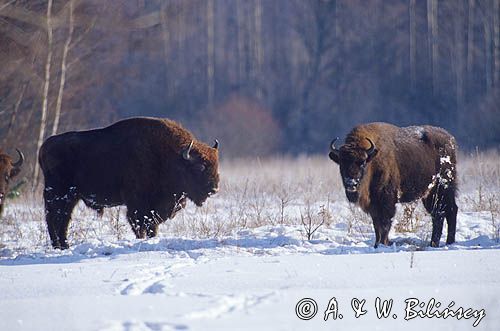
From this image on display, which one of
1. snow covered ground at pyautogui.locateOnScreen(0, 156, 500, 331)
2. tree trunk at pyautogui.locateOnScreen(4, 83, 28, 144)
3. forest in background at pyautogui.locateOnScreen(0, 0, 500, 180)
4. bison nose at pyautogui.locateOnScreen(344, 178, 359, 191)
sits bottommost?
snow covered ground at pyautogui.locateOnScreen(0, 156, 500, 331)

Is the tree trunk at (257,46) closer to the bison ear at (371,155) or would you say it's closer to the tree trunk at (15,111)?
the tree trunk at (15,111)

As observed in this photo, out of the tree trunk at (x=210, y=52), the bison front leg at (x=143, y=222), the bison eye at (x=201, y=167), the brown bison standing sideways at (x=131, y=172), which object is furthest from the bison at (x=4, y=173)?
the tree trunk at (x=210, y=52)

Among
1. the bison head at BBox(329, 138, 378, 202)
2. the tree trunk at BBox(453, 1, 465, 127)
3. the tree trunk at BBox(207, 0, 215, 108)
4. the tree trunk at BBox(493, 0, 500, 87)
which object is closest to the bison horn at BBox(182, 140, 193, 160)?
the bison head at BBox(329, 138, 378, 202)

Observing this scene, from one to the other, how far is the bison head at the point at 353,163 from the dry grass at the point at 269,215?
0.74 m

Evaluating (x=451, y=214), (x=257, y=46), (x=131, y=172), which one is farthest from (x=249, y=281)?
(x=257, y=46)

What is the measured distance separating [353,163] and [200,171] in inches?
102

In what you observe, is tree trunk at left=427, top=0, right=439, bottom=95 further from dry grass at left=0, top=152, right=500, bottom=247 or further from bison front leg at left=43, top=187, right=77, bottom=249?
bison front leg at left=43, top=187, right=77, bottom=249

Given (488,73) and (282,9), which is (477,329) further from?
(282,9)

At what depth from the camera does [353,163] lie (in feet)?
36.3

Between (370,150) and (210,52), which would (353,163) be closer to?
(370,150)

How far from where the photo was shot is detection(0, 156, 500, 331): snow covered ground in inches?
228

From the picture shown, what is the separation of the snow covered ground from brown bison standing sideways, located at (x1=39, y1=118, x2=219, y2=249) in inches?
18.3

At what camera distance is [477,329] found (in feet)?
18.6

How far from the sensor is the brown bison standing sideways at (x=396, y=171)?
36.7 ft
